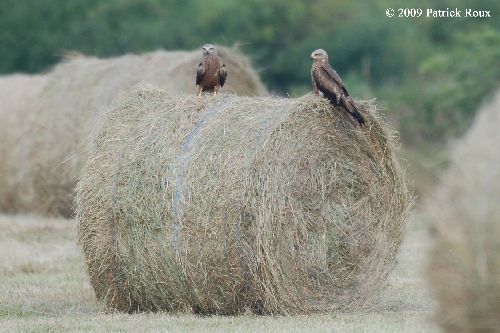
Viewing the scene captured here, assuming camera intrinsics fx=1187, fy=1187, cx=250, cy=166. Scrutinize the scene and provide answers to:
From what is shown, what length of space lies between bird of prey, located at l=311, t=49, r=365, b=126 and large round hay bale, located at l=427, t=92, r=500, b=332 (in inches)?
142

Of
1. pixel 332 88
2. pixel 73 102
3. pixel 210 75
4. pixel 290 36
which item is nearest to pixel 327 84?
pixel 332 88

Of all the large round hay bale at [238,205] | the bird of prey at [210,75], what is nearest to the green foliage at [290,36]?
the bird of prey at [210,75]

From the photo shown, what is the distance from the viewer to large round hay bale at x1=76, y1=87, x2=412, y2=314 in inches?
362

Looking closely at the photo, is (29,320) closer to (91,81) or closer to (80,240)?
(80,240)

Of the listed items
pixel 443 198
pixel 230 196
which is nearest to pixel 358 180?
pixel 230 196

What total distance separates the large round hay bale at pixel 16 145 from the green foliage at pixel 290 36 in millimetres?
13173

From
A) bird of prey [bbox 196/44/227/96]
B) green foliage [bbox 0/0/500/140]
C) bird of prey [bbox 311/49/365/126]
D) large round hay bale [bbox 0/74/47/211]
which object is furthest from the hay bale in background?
green foliage [bbox 0/0/500/140]

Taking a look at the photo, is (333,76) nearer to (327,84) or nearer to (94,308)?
(327,84)

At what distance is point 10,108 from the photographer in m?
19.0

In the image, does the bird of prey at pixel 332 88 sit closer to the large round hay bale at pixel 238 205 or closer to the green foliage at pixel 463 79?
the large round hay bale at pixel 238 205

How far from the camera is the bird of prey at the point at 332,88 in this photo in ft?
31.9

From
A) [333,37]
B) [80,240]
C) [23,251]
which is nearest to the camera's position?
[80,240]

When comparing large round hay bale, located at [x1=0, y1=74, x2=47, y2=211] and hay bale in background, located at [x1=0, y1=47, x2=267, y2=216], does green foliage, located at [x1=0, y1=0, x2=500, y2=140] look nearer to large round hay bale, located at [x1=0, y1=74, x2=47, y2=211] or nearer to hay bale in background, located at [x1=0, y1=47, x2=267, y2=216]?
large round hay bale, located at [x1=0, y1=74, x2=47, y2=211]

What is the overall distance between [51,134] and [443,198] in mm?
12504
